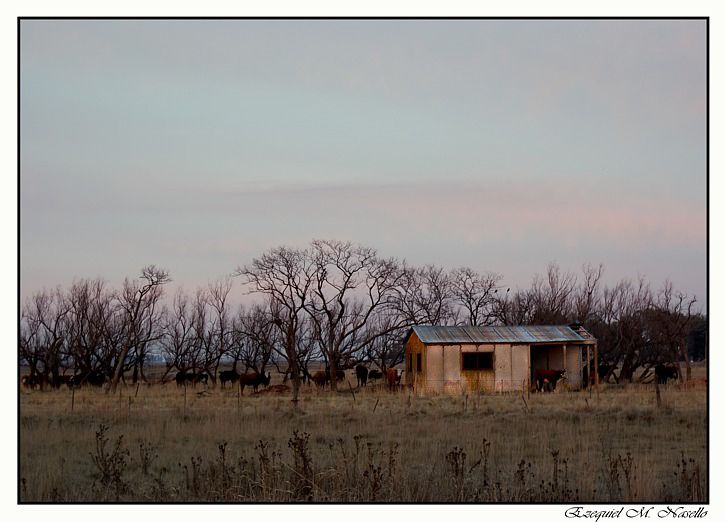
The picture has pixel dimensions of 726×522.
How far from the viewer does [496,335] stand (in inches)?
1273

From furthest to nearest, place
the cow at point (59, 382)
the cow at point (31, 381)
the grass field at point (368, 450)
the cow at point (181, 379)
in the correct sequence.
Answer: the cow at point (181, 379)
the cow at point (31, 381)
the cow at point (59, 382)
the grass field at point (368, 450)

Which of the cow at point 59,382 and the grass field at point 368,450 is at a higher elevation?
the grass field at point 368,450

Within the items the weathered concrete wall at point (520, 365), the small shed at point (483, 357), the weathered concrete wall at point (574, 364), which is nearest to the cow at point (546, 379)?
the small shed at point (483, 357)

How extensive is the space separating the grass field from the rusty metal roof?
5.80 metres

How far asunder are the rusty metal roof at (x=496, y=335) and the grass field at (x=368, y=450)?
19.0 feet

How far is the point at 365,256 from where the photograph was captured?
139ft

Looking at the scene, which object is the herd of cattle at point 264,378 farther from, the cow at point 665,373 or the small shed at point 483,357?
the small shed at point 483,357

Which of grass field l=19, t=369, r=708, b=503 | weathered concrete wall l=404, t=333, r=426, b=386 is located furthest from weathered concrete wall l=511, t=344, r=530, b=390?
grass field l=19, t=369, r=708, b=503

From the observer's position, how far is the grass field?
33.5 ft

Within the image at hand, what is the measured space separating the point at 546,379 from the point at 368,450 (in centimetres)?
2043

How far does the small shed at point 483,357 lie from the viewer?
31.1 metres

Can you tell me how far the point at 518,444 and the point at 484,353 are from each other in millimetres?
17211

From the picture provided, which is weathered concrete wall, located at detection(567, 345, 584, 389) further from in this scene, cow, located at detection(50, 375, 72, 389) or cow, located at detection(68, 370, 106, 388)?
cow, located at detection(50, 375, 72, 389)

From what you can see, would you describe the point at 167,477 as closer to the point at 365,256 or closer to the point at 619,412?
the point at 619,412
